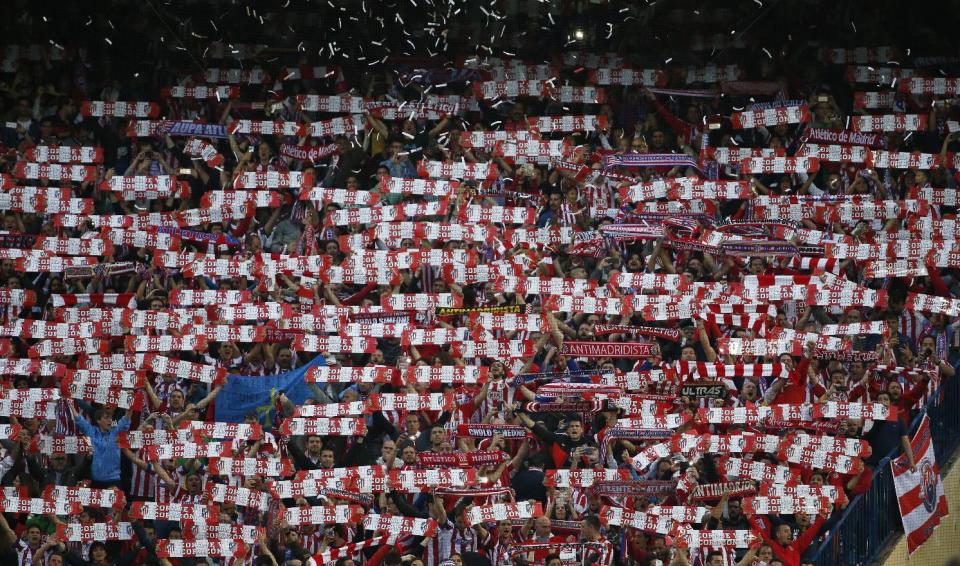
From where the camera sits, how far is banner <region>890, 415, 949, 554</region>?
505 inches

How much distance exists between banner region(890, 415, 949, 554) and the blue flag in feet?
15.7

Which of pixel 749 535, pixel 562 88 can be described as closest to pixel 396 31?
pixel 562 88

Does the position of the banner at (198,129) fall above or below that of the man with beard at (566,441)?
above

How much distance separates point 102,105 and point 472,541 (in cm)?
580

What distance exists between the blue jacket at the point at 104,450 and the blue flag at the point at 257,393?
81cm

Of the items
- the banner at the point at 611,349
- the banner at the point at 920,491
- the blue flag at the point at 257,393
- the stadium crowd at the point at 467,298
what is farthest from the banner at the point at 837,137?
the blue flag at the point at 257,393

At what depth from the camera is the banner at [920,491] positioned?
12.8 meters

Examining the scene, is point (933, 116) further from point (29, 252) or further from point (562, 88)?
point (29, 252)

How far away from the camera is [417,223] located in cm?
1488

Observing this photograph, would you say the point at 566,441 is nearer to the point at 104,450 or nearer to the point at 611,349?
the point at 611,349

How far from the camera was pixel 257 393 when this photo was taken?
14062 millimetres

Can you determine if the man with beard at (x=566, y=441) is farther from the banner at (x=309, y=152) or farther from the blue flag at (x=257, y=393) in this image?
the banner at (x=309, y=152)

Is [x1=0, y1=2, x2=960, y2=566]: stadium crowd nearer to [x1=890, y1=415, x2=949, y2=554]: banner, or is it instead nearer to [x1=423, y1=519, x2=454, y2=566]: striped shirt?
[x1=423, y1=519, x2=454, y2=566]: striped shirt

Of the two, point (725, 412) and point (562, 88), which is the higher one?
point (562, 88)
